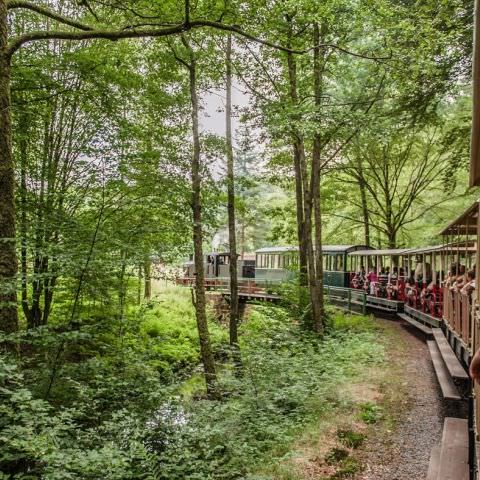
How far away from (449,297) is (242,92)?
8.82 metres

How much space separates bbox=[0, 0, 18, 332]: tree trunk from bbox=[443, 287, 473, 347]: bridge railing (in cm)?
670

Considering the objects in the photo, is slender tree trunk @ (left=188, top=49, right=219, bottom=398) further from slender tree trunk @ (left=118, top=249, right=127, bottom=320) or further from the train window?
the train window

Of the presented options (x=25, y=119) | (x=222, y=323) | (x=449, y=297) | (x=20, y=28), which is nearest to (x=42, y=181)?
(x=25, y=119)

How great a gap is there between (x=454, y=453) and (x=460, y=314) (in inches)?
145

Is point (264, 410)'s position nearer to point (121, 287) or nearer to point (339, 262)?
point (121, 287)

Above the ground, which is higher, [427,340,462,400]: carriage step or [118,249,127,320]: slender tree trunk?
[118,249,127,320]: slender tree trunk

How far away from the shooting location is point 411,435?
638 centimetres

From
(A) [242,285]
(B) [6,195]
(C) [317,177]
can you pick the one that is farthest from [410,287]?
(B) [6,195]

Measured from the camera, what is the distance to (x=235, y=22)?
8.15 meters

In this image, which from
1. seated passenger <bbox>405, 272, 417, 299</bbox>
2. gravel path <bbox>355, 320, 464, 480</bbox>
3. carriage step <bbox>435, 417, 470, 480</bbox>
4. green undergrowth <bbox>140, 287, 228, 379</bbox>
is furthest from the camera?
seated passenger <bbox>405, 272, 417, 299</bbox>

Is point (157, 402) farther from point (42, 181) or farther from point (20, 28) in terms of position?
point (20, 28)

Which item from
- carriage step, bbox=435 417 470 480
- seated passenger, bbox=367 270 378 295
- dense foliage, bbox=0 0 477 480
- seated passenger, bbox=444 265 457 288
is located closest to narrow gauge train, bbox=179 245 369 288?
seated passenger, bbox=367 270 378 295

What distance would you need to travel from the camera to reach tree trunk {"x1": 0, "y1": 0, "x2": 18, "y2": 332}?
5.32 metres

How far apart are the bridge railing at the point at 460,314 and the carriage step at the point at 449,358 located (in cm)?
50
